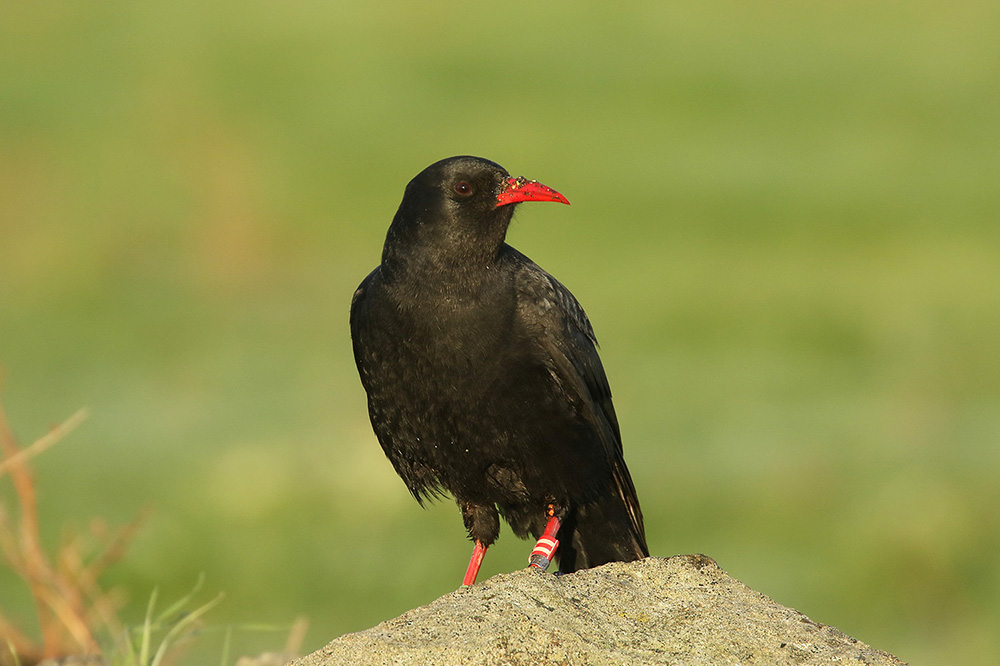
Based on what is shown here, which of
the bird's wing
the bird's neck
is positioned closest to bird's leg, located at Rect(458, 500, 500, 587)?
the bird's wing

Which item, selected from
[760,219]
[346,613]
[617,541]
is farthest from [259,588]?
[760,219]

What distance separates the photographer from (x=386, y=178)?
31391mm

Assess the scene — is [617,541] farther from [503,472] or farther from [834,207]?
[834,207]

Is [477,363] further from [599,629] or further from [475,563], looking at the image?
[599,629]

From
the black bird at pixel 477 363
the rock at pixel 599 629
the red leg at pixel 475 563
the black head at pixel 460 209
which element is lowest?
the red leg at pixel 475 563

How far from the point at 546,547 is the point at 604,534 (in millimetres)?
603

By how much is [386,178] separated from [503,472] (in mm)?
26011

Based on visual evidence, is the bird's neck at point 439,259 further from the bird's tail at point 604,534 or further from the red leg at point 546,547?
the bird's tail at point 604,534

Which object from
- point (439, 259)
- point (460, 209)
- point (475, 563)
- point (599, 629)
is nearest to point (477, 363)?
point (439, 259)

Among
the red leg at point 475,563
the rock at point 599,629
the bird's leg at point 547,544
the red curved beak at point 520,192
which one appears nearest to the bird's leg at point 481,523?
the red leg at point 475,563

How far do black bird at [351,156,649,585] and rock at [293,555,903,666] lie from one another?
144 cm

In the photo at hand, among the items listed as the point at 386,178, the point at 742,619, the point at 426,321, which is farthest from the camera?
the point at 386,178

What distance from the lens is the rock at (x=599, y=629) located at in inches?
149

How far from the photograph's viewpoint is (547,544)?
233 inches
